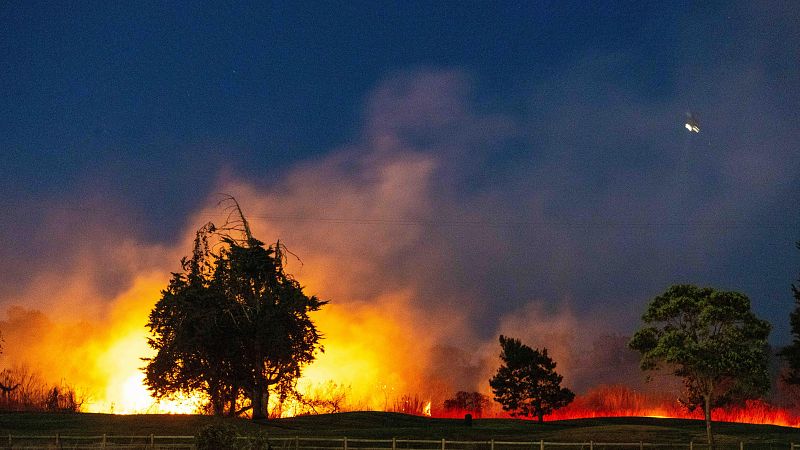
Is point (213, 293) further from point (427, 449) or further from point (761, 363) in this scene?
point (761, 363)

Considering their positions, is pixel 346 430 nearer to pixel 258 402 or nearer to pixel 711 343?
pixel 258 402

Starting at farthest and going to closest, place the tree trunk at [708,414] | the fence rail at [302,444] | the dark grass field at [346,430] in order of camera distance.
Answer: the dark grass field at [346,430] < the tree trunk at [708,414] < the fence rail at [302,444]

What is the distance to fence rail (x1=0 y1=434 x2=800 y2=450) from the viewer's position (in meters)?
49.3

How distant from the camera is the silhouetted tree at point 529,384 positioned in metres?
95.3

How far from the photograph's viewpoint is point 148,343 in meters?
82.0

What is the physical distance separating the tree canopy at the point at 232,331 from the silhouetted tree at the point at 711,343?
1405 inches

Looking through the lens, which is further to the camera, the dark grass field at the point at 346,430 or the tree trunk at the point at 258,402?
the tree trunk at the point at 258,402

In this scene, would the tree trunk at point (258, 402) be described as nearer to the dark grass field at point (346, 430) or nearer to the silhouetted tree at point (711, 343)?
the dark grass field at point (346, 430)

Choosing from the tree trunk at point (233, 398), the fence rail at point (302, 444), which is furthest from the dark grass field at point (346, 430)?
the tree trunk at point (233, 398)

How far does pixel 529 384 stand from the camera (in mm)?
96000

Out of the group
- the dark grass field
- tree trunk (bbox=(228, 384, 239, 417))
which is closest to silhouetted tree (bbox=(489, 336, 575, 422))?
the dark grass field

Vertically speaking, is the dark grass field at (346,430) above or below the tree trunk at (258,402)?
below

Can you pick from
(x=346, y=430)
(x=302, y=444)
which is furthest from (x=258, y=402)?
(x=302, y=444)

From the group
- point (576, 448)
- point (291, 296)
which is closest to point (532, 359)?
point (291, 296)
